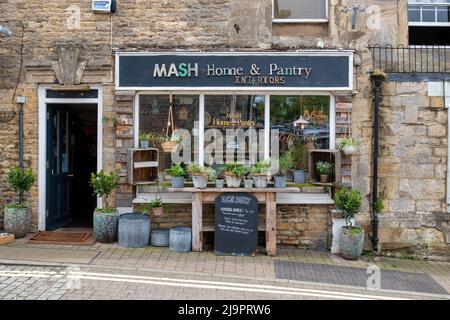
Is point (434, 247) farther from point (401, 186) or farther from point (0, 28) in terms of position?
point (0, 28)

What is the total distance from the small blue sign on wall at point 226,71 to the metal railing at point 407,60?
740 millimetres

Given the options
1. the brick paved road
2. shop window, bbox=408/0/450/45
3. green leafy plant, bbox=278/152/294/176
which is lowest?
the brick paved road

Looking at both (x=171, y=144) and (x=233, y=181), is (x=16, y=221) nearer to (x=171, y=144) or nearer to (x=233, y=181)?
(x=171, y=144)

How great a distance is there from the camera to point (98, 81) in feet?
28.4

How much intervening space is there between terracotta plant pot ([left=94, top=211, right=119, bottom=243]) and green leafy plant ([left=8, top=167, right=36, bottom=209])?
1360mm

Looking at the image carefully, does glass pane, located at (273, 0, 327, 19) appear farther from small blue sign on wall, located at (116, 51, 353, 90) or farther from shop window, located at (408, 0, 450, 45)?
shop window, located at (408, 0, 450, 45)

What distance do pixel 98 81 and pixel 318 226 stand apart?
496cm

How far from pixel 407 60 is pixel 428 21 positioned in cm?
103

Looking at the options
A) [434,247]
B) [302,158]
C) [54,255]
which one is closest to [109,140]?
[54,255]

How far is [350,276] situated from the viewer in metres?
7.20

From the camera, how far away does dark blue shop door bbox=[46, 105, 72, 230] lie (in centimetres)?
907

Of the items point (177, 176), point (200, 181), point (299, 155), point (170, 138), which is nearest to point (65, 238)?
point (177, 176)

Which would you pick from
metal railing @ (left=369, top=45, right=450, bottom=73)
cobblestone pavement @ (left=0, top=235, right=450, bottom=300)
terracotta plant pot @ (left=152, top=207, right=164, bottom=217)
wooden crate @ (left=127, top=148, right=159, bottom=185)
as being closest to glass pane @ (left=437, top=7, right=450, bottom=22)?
metal railing @ (left=369, top=45, right=450, bottom=73)

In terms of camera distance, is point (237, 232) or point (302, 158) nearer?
point (237, 232)
